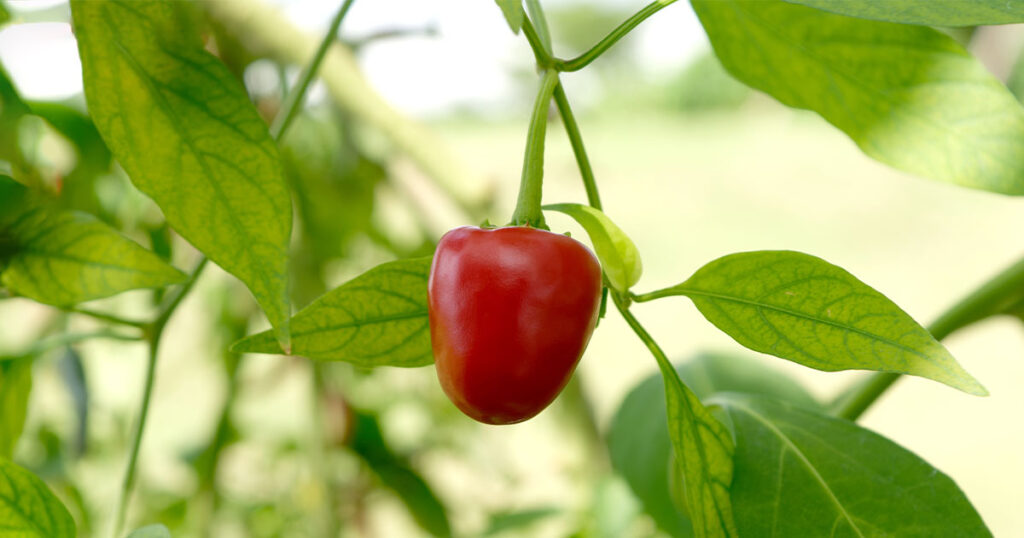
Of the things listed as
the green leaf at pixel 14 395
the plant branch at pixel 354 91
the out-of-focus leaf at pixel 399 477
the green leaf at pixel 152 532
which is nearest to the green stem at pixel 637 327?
the green leaf at pixel 152 532

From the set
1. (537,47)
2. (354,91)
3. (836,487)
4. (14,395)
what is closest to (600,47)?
(537,47)

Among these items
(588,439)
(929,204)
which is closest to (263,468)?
(588,439)

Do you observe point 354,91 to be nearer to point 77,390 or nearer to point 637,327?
point 77,390

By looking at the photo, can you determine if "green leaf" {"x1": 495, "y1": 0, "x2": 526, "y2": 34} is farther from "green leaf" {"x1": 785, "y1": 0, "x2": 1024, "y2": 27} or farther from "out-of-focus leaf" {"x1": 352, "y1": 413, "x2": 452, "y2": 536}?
"out-of-focus leaf" {"x1": 352, "y1": 413, "x2": 452, "y2": 536}

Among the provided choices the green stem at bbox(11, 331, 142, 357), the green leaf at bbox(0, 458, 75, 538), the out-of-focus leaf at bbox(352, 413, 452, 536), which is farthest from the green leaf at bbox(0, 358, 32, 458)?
the out-of-focus leaf at bbox(352, 413, 452, 536)

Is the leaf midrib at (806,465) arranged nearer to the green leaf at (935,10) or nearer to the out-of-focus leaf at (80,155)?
the green leaf at (935,10)

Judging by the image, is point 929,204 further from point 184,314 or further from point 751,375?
point 751,375
